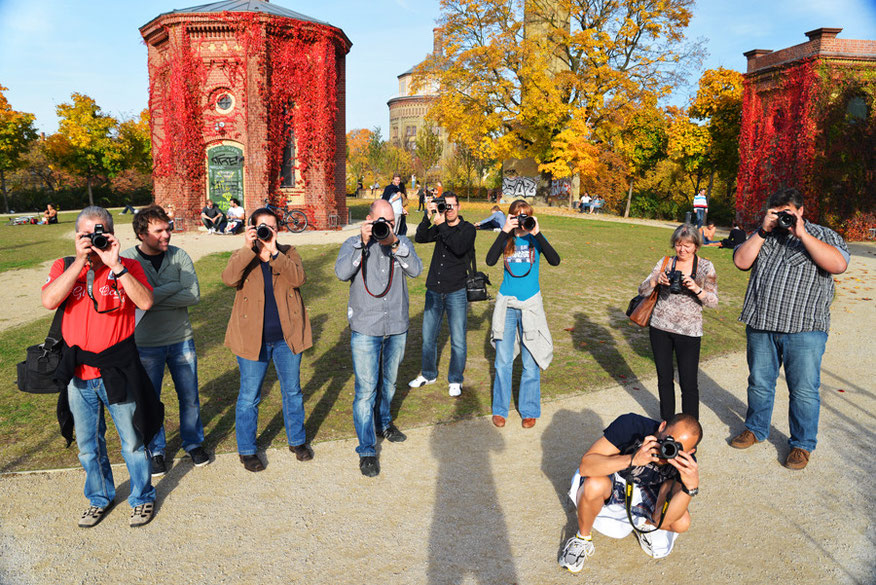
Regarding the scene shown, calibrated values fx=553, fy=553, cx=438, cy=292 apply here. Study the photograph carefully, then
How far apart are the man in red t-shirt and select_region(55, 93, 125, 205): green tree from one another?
41.2 metres

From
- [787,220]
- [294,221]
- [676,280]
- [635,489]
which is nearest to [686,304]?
[676,280]

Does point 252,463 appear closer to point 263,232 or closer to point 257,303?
point 257,303

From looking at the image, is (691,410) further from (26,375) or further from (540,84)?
(540,84)

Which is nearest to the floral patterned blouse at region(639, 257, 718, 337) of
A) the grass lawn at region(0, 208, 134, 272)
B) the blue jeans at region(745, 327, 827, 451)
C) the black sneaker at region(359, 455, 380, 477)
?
the blue jeans at region(745, 327, 827, 451)

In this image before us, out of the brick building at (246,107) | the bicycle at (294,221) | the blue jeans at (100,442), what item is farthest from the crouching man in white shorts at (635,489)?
the brick building at (246,107)

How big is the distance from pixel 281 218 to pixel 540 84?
57.8ft

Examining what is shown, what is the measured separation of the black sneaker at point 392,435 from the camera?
15.9ft

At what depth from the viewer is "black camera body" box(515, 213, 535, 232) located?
4.86 metres

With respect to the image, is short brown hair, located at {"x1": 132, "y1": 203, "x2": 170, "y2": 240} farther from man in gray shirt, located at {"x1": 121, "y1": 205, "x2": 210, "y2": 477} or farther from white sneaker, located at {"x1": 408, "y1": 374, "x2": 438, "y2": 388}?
white sneaker, located at {"x1": 408, "y1": 374, "x2": 438, "y2": 388}

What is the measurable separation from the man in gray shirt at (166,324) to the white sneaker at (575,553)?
284 centimetres

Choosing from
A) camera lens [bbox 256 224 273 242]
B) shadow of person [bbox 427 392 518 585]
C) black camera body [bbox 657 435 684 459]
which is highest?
camera lens [bbox 256 224 273 242]

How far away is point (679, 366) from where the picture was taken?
480 centimetres

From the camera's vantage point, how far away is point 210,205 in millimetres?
21609

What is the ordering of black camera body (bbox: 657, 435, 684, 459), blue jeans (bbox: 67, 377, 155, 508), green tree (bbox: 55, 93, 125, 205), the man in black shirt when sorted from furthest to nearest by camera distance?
1. green tree (bbox: 55, 93, 125, 205)
2. the man in black shirt
3. blue jeans (bbox: 67, 377, 155, 508)
4. black camera body (bbox: 657, 435, 684, 459)
